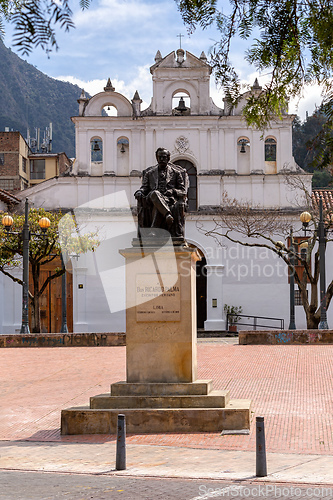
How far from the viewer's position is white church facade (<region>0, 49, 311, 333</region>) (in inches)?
1254

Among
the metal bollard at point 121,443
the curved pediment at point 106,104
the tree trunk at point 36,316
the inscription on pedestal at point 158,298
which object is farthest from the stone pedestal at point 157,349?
the curved pediment at point 106,104

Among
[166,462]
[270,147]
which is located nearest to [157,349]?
[166,462]

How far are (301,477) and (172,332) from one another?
3293 mm

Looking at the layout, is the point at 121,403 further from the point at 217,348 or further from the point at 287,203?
the point at 287,203

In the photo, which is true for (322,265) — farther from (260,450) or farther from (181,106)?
(260,450)

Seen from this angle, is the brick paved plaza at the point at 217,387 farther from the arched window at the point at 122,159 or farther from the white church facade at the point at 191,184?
the arched window at the point at 122,159

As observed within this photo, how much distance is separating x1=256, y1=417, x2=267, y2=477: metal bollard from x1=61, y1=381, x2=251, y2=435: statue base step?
2358mm

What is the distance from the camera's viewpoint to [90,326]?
31.6 meters

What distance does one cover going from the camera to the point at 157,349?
409 inches

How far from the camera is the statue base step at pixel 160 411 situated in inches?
395

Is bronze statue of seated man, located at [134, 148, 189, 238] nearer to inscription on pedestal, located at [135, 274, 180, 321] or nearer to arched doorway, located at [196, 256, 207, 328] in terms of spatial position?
inscription on pedestal, located at [135, 274, 180, 321]

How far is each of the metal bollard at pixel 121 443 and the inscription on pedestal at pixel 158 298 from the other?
2538 millimetres

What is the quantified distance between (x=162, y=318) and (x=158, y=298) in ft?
0.94

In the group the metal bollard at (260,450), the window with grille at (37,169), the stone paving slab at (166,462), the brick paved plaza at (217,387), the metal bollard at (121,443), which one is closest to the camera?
the metal bollard at (260,450)
